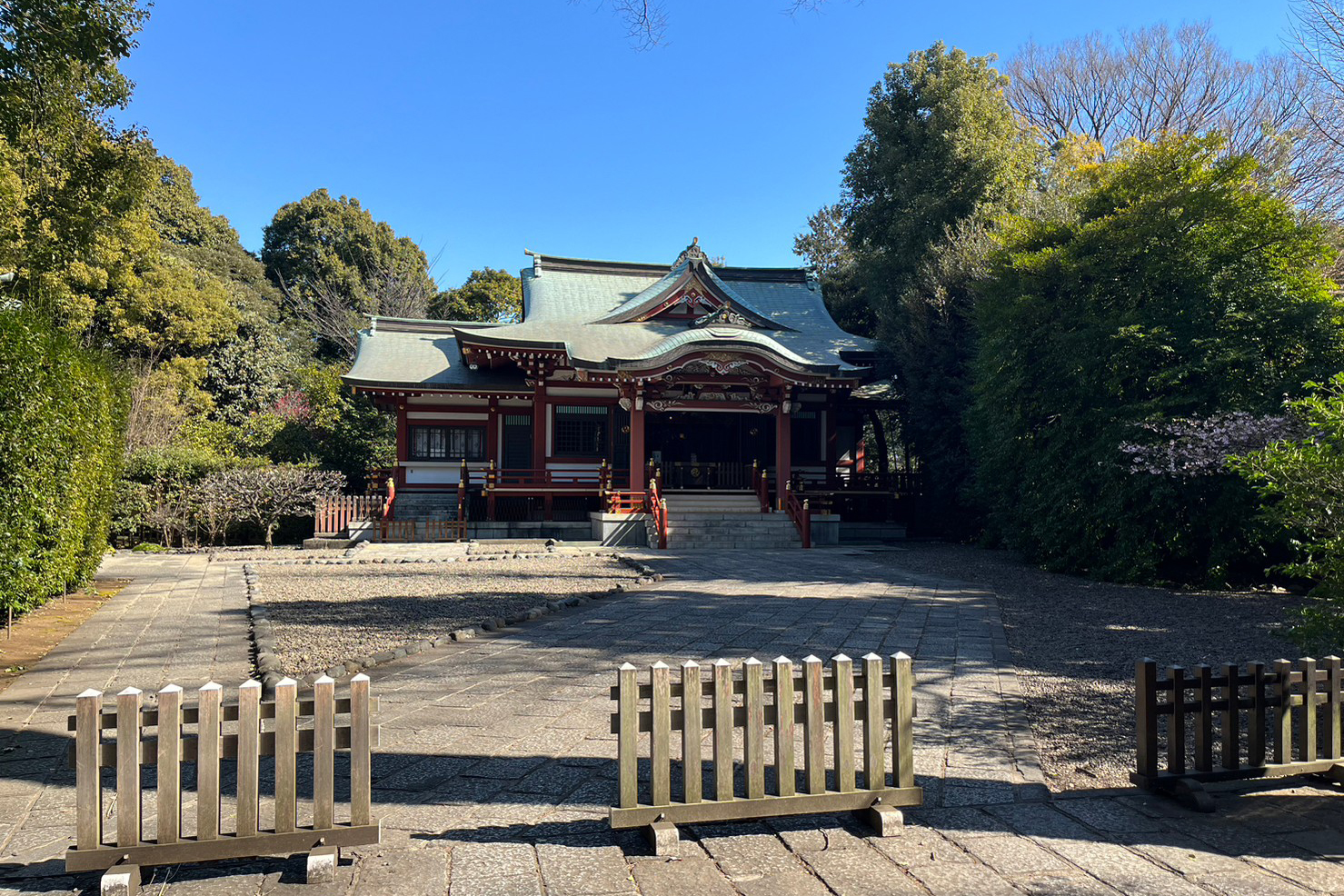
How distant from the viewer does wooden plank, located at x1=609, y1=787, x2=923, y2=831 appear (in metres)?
2.85

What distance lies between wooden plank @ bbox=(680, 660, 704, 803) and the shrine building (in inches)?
506

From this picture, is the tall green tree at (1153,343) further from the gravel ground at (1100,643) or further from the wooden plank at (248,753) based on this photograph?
the wooden plank at (248,753)

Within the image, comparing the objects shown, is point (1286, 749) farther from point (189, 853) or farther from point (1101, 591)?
point (1101, 591)

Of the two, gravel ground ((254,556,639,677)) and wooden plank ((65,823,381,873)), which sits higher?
wooden plank ((65,823,381,873))

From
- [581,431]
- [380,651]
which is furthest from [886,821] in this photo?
[581,431]

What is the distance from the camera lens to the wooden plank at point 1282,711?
3447 mm

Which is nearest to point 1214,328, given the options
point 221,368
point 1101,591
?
point 1101,591

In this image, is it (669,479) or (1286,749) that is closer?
(1286,749)

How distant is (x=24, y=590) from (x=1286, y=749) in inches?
349

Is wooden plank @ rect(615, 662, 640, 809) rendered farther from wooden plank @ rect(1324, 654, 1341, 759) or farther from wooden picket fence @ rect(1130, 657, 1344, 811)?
wooden plank @ rect(1324, 654, 1341, 759)

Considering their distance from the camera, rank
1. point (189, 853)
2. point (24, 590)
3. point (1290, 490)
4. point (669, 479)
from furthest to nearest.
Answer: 1. point (669, 479)
2. point (24, 590)
3. point (1290, 490)
4. point (189, 853)

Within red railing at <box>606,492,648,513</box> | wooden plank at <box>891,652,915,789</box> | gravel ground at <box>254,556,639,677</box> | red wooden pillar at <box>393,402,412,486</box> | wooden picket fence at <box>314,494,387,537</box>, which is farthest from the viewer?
red wooden pillar at <box>393,402,412,486</box>

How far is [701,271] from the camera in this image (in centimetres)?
2144

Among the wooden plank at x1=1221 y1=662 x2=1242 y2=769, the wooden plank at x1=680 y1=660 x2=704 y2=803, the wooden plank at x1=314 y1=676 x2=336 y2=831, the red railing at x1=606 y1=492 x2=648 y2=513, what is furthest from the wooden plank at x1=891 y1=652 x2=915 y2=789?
the red railing at x1=606 y1=492 x2=648 y2=513
